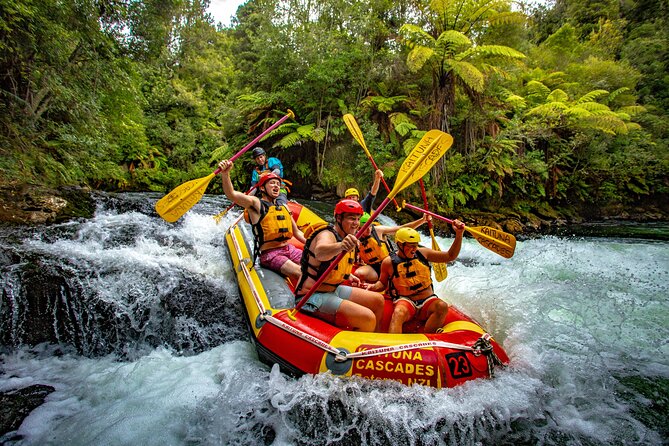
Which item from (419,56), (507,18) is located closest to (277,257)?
(419,56)

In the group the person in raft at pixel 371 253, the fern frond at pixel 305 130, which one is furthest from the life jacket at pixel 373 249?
the fern frond at pixel 305 130

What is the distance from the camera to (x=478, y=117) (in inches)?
367

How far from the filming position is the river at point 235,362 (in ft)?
7.30

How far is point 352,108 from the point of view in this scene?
31.6 ft

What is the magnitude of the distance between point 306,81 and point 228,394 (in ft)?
29.1

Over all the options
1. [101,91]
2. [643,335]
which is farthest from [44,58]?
[643,335]

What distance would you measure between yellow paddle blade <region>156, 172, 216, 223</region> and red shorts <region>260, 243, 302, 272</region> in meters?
0.92

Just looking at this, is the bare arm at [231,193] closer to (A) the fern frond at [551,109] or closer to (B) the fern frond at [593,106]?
(A) the fern frond at [551,109]

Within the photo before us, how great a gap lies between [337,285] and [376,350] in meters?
0.66

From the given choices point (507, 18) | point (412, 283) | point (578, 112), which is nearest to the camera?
point (412, 283)

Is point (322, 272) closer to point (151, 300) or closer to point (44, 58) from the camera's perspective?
point (151, 300)

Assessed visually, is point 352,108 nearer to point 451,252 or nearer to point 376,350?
point 451,252

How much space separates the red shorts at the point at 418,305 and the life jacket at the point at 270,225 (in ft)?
4.83

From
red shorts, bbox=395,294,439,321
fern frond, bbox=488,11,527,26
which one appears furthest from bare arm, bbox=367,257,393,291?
fern frond, bbox=488,11,527,26
